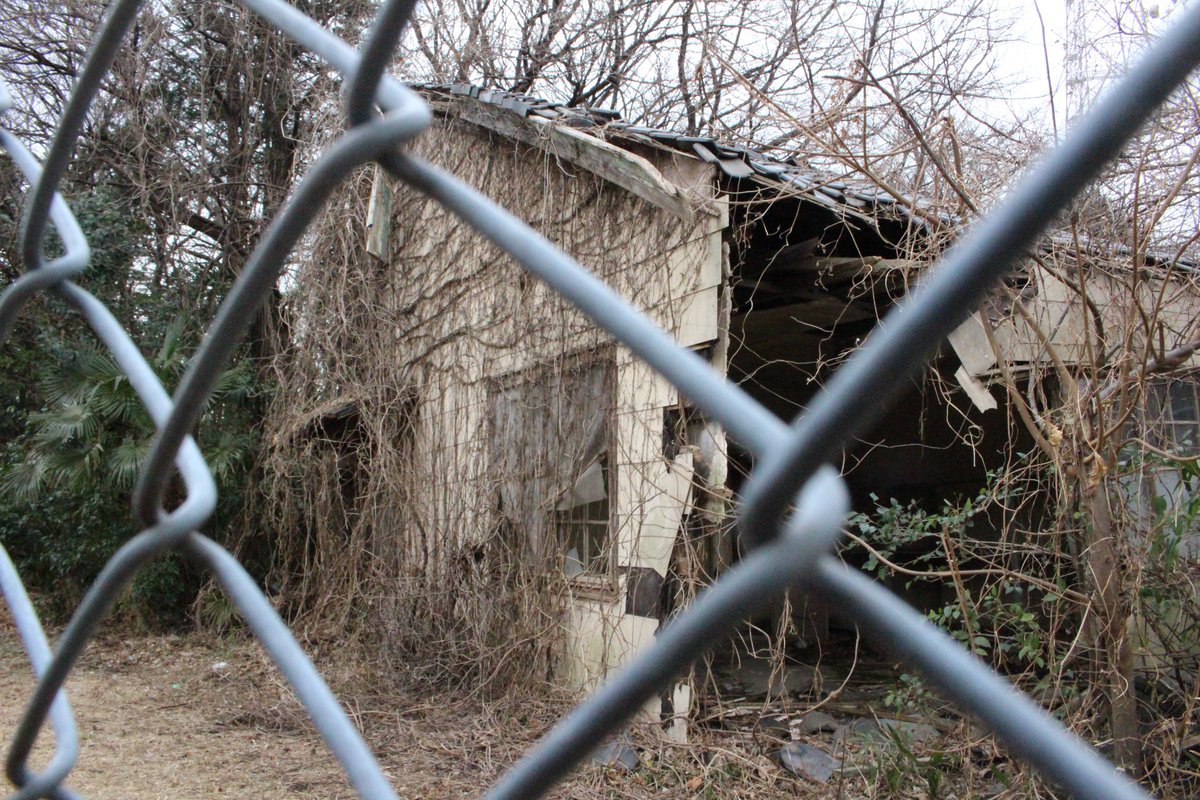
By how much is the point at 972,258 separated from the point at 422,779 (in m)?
4.87

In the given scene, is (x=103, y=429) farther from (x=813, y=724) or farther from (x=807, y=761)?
(x=807, y=761)

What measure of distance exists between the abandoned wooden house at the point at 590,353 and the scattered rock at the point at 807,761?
36.0 inches

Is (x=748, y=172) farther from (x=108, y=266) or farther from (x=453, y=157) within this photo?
(x=108, y=266)

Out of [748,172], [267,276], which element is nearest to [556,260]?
[267,276]

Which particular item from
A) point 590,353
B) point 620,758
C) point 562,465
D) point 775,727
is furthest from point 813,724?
point 590,353

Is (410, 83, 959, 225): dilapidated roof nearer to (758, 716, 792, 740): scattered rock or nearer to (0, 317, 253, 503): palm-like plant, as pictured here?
(758, 716, 792, 740): scattered rock

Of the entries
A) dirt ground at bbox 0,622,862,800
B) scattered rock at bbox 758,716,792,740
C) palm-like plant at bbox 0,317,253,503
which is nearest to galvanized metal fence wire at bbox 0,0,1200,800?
dirt ground at bbox 0,622,862,800

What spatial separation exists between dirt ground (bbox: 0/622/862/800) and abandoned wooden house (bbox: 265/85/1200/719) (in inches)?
28.9

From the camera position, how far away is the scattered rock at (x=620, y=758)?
4.45 meters

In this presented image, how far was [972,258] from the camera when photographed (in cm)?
25

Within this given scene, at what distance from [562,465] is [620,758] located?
77.0 inches

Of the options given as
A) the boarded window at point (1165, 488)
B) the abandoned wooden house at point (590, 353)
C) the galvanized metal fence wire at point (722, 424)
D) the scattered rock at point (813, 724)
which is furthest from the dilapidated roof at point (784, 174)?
Answer: the galvanized metal fence wire at point (722, 424)

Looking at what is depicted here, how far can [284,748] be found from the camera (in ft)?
17.6

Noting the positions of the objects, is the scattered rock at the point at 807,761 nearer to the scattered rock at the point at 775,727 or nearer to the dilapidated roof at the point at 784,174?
the scattered rock at the point at 775,727
